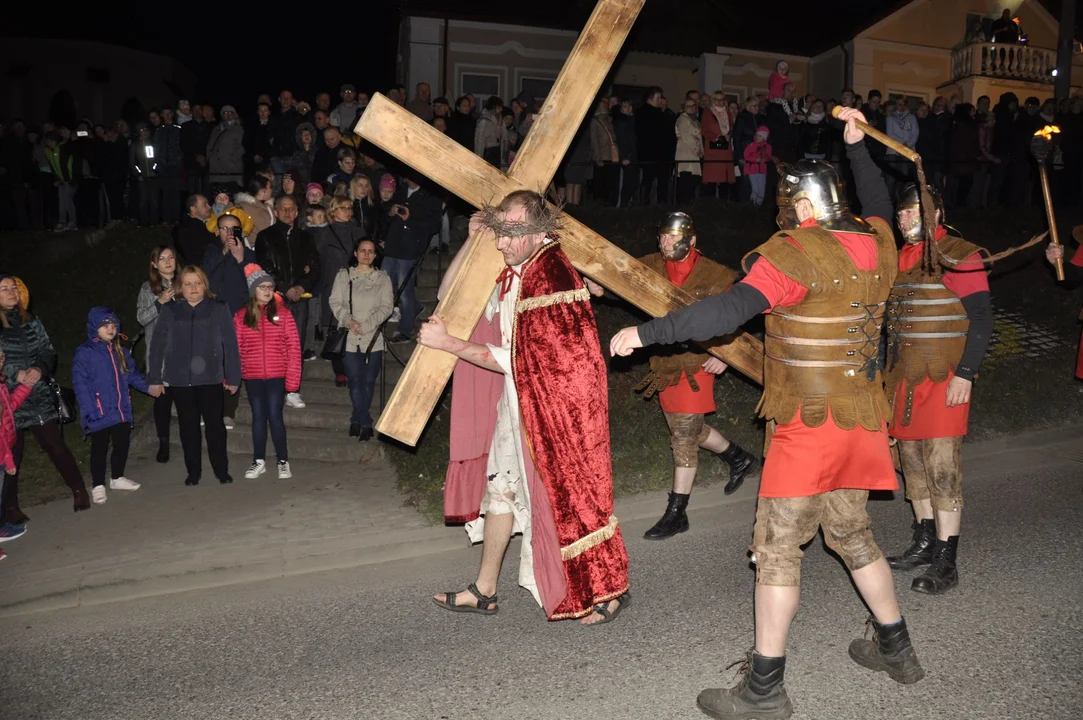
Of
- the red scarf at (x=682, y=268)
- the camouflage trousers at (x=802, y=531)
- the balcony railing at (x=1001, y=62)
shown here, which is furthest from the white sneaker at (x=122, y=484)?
the balcony railing at (x=1001, y=62)

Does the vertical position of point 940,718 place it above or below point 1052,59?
below

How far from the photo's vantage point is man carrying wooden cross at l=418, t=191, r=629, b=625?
4.37m

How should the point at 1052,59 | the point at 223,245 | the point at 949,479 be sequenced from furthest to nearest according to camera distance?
1. the point at 1052,59
2. the point at 223,245
3. the point at 949,479

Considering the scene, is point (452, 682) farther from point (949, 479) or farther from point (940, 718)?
point (949, 479)

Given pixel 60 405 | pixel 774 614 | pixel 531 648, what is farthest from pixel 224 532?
pixel 774 614

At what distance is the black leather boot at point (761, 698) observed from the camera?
372cm

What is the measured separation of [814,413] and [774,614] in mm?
838

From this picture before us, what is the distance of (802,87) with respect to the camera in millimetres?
25125

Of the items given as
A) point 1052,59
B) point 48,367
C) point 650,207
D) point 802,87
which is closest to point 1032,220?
point 650,207

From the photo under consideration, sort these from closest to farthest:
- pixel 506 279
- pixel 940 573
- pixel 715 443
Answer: pixel 506 279
pixel 940 573
pixel 715 443

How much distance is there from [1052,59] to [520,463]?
30.5 m

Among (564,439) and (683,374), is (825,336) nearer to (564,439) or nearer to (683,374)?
(564,439)

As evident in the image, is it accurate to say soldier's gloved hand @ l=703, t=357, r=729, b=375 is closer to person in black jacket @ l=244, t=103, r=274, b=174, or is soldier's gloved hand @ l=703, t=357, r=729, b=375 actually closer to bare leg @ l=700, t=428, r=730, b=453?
bare leg @ l=700, t=428, r=730, b=453

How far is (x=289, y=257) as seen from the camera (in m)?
9.07
